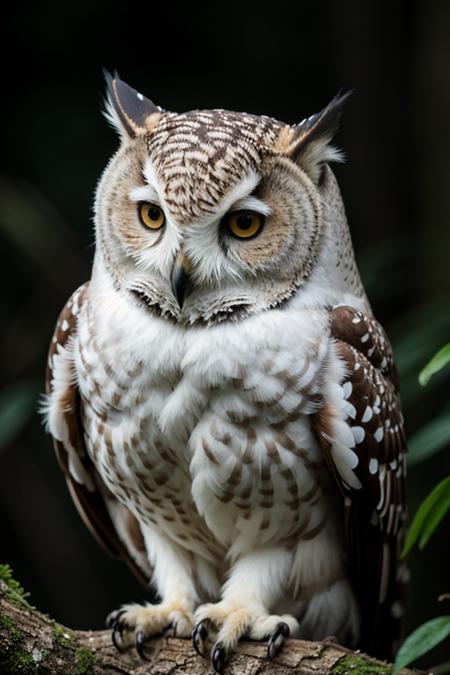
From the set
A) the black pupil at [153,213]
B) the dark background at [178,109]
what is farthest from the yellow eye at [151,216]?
the dark background at [178,109]

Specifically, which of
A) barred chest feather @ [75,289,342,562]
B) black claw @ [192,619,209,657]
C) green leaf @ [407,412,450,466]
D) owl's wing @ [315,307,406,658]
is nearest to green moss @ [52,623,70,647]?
black claw @ [192,619,209,657]

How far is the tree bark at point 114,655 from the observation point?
2.93 meters

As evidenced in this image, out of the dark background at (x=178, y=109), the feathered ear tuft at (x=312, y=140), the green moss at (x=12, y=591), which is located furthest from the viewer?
the dark background at (x=178, y=109)

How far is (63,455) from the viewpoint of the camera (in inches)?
155

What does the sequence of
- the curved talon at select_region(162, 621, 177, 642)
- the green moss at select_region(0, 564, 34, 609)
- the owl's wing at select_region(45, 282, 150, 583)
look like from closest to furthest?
the green moss at select_region(0, 564, 34, 609) < the curved talon at select_region(162, 621, 177, 642) < the owl's wing at select_region(45, 282, 150, 583)

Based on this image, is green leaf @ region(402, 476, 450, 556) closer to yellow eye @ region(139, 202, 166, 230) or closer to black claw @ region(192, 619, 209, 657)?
black claw @ region(192, 619, 209, 657)

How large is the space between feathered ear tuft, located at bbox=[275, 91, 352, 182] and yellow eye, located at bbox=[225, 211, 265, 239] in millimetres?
248

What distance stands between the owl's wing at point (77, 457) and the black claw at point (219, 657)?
85 centimetres

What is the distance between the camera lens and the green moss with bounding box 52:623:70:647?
3090 mm

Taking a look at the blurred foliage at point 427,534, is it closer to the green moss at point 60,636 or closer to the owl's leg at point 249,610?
the owl's leg at point 249,610

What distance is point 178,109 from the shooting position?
6355 mm

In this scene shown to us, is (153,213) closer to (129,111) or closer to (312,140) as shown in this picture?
(129,111)

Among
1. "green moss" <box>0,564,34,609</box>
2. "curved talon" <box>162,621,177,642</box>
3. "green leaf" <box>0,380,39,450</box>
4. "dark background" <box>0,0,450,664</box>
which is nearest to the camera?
"green moss" <box>0,564,34,609</box>

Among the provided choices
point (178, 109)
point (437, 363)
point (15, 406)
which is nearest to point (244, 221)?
point (437, 363)
